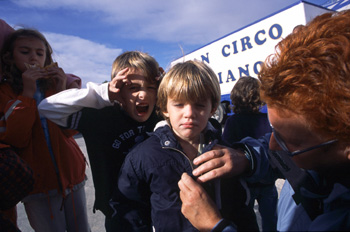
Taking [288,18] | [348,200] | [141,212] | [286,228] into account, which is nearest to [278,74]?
[348,200]

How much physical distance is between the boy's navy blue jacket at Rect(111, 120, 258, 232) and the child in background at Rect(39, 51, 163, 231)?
0.68 feet

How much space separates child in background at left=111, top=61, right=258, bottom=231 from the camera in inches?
45.6

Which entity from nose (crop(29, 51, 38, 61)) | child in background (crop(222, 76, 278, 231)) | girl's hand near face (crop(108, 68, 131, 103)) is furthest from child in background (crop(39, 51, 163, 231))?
child in background (crop(222, 76, 278, 231))

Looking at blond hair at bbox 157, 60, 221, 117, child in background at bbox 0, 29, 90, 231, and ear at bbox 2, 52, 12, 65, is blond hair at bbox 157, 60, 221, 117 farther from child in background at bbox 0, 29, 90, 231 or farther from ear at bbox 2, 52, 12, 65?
ear at bbox 2, 52, 12, 65

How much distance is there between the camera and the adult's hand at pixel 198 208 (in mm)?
928

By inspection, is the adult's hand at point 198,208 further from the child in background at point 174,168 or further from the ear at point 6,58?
the ear at point 6,58

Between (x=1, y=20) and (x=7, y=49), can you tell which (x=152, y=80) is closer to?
(x=7, y=49)

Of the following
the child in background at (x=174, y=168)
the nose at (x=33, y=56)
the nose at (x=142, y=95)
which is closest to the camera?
the child in background at (x=174, y=168)

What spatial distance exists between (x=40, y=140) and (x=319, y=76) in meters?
1.80

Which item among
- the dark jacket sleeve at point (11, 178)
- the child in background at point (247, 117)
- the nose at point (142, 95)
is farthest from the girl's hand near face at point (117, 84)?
the child in background at point (247, 117)

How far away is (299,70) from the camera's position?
2.52 ft

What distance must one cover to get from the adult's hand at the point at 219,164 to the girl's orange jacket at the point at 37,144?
45.4 inches

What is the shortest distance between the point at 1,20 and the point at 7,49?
268 mm

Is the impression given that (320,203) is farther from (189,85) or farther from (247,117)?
(247,117)
